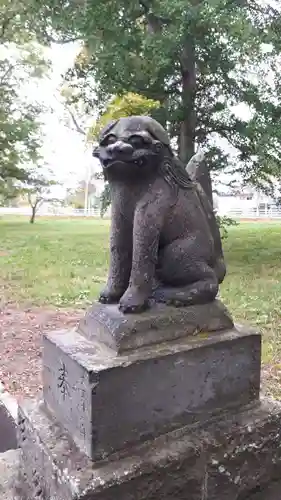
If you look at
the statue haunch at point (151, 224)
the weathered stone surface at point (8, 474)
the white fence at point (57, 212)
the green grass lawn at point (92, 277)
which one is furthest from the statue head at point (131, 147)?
A: the white fence at point (57, 212)

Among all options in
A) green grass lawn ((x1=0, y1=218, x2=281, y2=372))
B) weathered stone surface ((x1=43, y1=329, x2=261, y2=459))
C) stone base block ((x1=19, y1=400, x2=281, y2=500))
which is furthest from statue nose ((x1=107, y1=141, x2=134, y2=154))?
green grass lawn ((x1=0, y1=218, x2=281, y2=372))

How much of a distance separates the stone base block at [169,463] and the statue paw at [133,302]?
38 cm

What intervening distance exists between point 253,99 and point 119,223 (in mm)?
5273

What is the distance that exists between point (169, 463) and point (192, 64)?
5841 mm

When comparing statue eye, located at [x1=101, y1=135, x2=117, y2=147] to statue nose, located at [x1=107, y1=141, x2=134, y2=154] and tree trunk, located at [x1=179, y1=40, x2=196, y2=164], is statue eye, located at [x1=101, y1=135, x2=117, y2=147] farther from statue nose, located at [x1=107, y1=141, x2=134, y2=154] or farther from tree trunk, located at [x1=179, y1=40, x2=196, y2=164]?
tree trunk, located at [x1=179, y1=40, x2=196, y2=164]

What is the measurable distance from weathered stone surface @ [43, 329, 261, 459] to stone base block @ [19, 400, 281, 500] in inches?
1.4

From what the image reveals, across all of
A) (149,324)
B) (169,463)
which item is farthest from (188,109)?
(169,463)

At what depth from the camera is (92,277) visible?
5422 mm

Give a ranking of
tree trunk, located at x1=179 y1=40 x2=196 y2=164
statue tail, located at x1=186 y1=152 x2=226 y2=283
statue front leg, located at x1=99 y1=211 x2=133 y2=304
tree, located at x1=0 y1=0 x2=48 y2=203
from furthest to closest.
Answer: tree, located at x1=0 y1=0 x2=48 y2=203
tree trunk, located at x1=179 y1=40 x2=196 y2=164
statue tail, located at x1=186 y1=152 x2=226 y2=283
statue front leg, located at x1=99 y1=211 x2=133 y2=304

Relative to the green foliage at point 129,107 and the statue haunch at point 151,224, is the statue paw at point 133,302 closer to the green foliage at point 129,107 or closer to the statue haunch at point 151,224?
the statue haunch at point 151,224

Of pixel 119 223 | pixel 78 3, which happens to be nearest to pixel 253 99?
pixel 78 3

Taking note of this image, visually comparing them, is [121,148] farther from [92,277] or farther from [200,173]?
[92,277]

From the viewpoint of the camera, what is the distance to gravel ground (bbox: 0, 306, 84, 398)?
2.84 meters

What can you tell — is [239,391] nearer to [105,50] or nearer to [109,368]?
[109,368]
